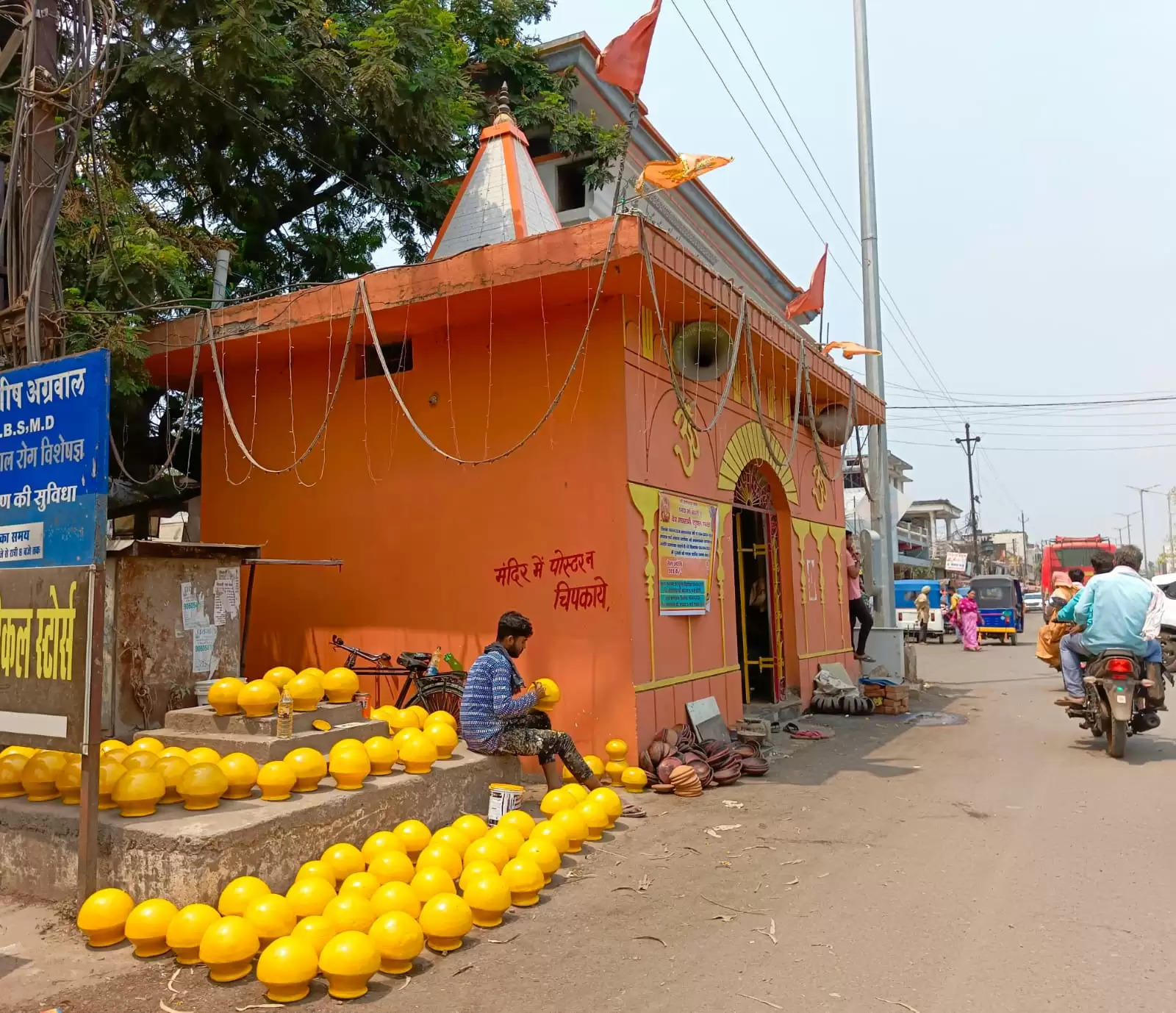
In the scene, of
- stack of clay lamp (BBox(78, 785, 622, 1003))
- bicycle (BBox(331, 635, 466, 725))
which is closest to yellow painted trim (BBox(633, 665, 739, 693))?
bicycle (BBox(331, 635, 466, 725))

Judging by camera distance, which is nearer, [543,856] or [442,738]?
[543,856]

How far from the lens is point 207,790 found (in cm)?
445

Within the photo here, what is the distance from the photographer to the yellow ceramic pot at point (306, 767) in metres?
4.84

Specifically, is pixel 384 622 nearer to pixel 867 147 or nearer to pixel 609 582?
pixel 609 582

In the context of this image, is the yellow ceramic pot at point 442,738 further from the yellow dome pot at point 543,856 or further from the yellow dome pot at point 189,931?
the yellow dome pot at point 189,931

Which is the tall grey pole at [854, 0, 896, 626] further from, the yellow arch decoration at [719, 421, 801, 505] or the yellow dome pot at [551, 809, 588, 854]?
the yellow dome pot at [551, 809, 588, 854]

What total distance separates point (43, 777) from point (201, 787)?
107cm

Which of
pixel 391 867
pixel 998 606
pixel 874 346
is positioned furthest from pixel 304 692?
pixel 998 606

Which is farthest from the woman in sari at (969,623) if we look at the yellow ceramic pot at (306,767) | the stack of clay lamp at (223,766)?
the yellow ceramic pot at (306,767)

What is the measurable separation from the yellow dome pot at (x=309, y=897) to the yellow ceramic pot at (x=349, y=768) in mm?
1029

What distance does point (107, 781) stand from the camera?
4414 millimetres

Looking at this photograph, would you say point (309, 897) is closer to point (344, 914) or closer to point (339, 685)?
point (344, 914)

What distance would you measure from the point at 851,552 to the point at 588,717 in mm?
7953

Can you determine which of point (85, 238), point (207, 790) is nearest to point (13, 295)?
point (85, 238)
